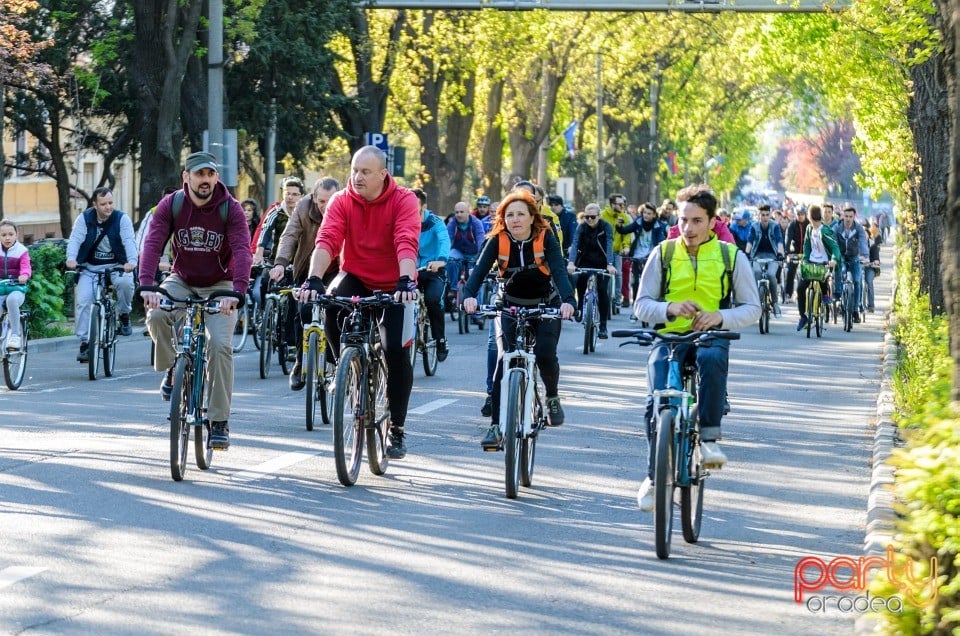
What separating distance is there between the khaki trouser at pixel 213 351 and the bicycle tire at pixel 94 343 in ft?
20.1

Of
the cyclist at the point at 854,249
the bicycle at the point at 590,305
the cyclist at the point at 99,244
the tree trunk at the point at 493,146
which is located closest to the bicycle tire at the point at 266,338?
the cyclist at the point at 99,244

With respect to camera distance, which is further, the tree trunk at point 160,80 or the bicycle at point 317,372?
the tree trunk at point 160,80

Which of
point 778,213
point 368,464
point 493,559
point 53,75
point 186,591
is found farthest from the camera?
point 778,213

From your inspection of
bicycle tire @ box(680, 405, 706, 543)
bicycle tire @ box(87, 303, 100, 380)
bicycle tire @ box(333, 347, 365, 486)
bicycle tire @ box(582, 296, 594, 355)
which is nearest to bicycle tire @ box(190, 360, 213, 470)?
bicycle tire @ box(333, 347, 365, 486)

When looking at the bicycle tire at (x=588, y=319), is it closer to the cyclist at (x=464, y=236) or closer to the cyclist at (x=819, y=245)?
the cyclist at (x=464, y=236)

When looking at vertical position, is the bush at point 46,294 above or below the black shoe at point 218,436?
above

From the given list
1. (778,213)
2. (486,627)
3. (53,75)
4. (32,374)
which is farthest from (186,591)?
(778,213)

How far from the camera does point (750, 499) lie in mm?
10078

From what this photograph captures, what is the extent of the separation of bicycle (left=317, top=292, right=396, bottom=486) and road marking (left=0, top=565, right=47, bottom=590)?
2.34 meters

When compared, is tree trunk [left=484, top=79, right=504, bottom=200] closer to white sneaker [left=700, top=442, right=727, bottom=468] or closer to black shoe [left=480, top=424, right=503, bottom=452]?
black shoe [left=480, top=424, right=503, bottom=452]

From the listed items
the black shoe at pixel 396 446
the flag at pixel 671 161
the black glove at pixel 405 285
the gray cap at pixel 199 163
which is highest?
the flag at pixel 671 161

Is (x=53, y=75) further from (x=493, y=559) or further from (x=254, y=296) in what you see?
(x=493, y=559)

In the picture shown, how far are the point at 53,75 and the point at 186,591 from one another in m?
25.7

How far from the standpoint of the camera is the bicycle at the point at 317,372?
12.6m
